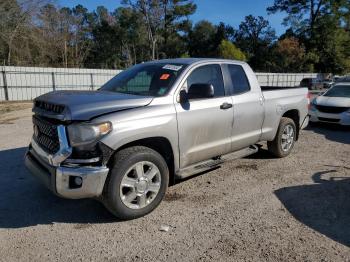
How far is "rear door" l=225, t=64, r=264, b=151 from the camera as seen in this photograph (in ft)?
16.1

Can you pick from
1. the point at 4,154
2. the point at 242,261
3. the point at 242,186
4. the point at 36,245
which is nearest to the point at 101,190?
the point at 36,245

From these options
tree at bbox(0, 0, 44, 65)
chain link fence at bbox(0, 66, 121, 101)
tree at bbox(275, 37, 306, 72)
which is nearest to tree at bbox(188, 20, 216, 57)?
tree at bbox(275, 37, 306, 72)

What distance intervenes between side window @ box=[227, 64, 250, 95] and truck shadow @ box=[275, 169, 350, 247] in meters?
1.65

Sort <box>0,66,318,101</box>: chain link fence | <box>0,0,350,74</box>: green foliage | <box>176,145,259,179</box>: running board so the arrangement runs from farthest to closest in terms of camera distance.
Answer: <box>0,0,350,74</box>: green foliage, <box>0,66,318,101</box>: chain link fence, <box>176,145,259,179</box>: running board

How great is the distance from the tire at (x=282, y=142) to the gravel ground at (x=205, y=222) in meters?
0.61

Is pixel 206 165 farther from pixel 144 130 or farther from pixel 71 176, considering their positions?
pixel 71 176

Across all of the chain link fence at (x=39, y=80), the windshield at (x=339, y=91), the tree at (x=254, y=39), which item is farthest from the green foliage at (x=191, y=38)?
the windshield at (x=339, y=91)

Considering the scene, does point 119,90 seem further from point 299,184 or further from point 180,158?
point 299,184

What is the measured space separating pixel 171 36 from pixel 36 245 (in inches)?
1952

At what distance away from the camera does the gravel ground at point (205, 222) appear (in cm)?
314

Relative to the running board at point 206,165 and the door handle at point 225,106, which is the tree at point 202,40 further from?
the door handle at point 225,106

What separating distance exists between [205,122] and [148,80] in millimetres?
991

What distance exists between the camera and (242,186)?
483 cm

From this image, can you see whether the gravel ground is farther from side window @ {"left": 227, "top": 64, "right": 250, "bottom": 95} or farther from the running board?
side window @ {"left": 227, "top": 64, "right": 250, "bottom": 95}
